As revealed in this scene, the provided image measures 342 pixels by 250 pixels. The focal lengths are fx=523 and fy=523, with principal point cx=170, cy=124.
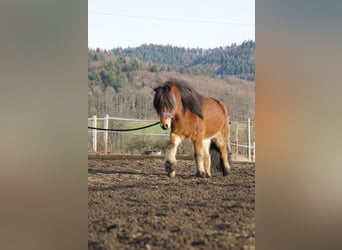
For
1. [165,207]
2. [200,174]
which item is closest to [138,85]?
[200,174]

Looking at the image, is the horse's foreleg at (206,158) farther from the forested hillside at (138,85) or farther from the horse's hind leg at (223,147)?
the forested hillside at (138,85)

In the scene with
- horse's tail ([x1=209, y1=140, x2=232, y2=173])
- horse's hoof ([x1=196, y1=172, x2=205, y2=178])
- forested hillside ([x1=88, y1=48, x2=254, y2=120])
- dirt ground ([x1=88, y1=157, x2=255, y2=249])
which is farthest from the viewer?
horse's tail ([x1=209, y1=140, x2=232, y2=173])

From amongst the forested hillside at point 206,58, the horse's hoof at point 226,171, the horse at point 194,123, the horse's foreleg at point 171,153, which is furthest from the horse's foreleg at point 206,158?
the forested hillside at point 206,58

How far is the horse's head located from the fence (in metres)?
0.09

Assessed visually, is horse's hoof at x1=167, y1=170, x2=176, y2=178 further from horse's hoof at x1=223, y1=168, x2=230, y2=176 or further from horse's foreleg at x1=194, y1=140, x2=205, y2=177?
horse's hoof at x1=223, y1=168, x2=230, y2=176

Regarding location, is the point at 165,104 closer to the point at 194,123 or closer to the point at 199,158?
the point at 194,123

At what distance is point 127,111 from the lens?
4566 millimetres

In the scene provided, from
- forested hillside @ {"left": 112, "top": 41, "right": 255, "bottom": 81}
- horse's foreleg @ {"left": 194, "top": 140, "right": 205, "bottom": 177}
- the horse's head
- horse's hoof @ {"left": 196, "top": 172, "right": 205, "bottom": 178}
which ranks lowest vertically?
horse's hoof @ {"left": 196, "top": 172, "right": 205, "bottom": 178}

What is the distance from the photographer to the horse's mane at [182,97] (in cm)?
454

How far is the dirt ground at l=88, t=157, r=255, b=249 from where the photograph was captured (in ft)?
13.7

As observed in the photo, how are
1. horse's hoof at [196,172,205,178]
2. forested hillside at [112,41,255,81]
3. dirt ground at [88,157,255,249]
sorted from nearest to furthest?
dirt ground at [88,157,255,249] → forested hillside at [112,41,255,81] → horse's hoof at [196,172,205,178]

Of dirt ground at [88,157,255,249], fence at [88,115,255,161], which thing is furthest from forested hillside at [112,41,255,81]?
dirt ground at [88,157,255,249]
